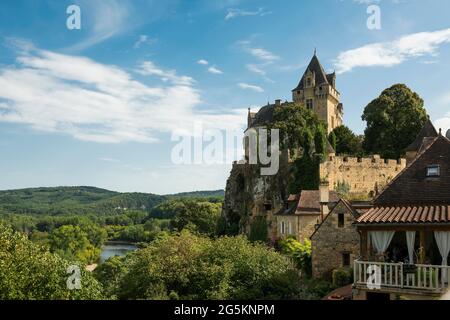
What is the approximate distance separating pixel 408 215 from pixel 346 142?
50546mm

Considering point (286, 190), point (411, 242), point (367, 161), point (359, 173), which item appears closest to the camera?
point (411, 242)

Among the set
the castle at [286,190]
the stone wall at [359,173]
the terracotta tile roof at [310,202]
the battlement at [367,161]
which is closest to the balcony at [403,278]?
the castle at [286,190]

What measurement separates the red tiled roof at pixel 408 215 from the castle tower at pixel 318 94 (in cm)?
5439

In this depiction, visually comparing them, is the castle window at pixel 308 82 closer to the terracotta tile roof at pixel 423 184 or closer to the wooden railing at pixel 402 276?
the terracotta tile roof at pixel 423 184

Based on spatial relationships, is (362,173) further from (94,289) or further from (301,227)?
(94,289)

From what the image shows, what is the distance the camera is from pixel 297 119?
59625mm

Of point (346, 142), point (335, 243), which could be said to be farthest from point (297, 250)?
point (346, 142)

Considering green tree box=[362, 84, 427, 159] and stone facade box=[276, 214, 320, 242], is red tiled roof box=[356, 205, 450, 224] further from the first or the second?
green tree box=[362, 84, 427, 159]

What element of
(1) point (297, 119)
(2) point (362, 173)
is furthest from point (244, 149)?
(2) point (362, 173)

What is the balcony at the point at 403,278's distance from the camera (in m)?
16.3

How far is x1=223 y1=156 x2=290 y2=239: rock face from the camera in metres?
53.0

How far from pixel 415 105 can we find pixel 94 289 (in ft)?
168

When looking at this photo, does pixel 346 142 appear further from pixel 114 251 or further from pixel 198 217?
pixel 114 251

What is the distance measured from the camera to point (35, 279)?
19.8 metres
